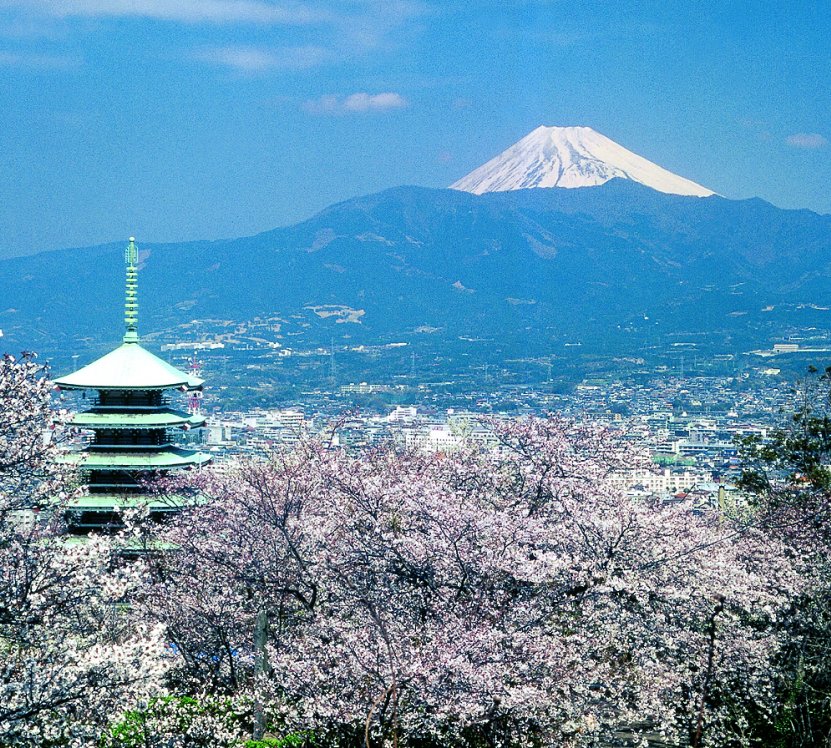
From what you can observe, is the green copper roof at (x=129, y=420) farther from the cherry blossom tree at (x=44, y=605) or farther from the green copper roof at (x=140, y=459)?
the cherry blossom tree at (x=44, y=605)

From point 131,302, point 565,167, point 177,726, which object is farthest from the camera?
point 565,167

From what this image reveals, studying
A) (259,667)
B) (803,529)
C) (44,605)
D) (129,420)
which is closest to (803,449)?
(803,529)

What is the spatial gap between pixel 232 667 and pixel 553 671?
459 cm

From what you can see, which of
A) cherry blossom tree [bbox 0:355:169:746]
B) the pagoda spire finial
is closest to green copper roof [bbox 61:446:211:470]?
the pagoda spire finial

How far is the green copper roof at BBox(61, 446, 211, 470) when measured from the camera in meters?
22.4

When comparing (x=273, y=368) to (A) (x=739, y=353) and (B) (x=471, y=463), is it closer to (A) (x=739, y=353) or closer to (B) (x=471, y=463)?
(A) (x=739, y=353)

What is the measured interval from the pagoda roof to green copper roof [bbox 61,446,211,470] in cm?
127

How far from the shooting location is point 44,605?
30.0 feet

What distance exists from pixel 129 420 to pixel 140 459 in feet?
2.58

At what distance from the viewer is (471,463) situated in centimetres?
1719

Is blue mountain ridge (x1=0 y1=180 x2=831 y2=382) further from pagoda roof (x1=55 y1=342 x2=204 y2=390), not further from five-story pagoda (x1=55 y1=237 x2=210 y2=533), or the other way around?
five-story pagoda (x1=55 y1=237 x2=210 y2=533)

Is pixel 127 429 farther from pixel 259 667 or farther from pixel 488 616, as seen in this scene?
pixel 488 616

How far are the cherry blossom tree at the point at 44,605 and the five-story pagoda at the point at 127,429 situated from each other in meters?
12.0

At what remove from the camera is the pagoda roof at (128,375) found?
23.1 meters
